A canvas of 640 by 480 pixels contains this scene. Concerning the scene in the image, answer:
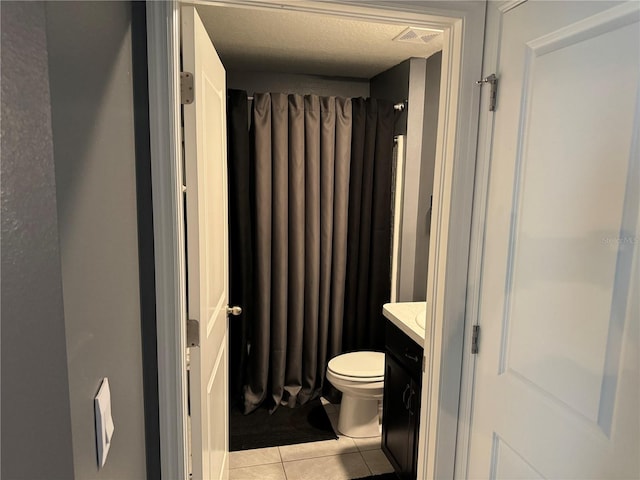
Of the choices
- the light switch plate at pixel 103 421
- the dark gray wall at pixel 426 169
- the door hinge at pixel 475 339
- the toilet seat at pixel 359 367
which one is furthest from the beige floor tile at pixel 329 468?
the light switch plate at pixel 103 421

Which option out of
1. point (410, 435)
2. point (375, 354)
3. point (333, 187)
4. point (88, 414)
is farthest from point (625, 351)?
point (333, 187)

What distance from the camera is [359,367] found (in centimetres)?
251

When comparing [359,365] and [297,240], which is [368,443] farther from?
[297,240]

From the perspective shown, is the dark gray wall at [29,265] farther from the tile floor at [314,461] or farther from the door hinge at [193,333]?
the tile floor at [314,461]

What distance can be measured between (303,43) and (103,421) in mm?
2246

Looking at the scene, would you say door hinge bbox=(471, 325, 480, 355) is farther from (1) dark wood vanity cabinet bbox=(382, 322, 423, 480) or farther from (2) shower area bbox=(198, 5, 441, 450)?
(2) shower area bbox=(198, 5, 441, 450)

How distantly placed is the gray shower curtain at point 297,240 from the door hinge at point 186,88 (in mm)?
1467

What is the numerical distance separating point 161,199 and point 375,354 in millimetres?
1938

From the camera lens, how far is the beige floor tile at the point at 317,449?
7.86 ft

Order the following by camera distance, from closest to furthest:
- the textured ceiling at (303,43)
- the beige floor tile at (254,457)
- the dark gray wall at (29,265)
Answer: the dark gray wall at (29,265) < the textured ceiling at (303,43) < the beige floor tile at (254,457)

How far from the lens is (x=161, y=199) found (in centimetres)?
111

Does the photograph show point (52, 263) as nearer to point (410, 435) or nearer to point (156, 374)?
point (156, 374)

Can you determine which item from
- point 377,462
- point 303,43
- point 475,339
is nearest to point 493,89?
point 475,339

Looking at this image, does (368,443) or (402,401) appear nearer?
(402,401)
